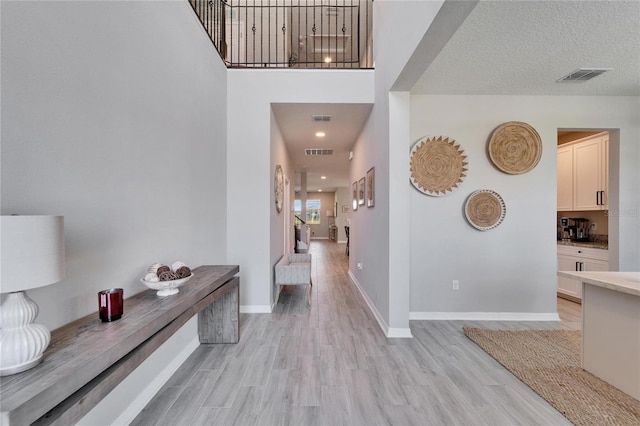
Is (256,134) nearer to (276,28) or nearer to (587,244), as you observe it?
(276,28)

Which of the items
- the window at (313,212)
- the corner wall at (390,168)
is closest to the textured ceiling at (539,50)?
the corner wall at (390,168)

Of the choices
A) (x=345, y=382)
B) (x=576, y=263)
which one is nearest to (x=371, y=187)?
(x=345, y=382)

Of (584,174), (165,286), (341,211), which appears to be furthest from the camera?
(341,211)

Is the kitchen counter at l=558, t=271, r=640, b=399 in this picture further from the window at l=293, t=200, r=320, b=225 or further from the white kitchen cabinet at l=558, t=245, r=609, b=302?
the window at l=293, t=200, r=320, b=225

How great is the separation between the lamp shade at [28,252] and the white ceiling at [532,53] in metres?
2.22

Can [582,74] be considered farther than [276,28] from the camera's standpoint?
No

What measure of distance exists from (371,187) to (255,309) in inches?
89.1

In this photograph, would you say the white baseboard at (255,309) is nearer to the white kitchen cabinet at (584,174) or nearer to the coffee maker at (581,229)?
the white kitchen cabinet at (584,174)

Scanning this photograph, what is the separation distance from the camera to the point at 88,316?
1362 millimetres

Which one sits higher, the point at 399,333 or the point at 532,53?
the point at 532,53

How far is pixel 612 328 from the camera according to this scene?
1.96m

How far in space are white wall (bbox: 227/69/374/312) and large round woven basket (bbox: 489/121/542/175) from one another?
1.69 meters

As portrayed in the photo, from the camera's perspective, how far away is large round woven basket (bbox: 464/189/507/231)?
3258 millimetres

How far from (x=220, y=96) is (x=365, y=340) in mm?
3230
